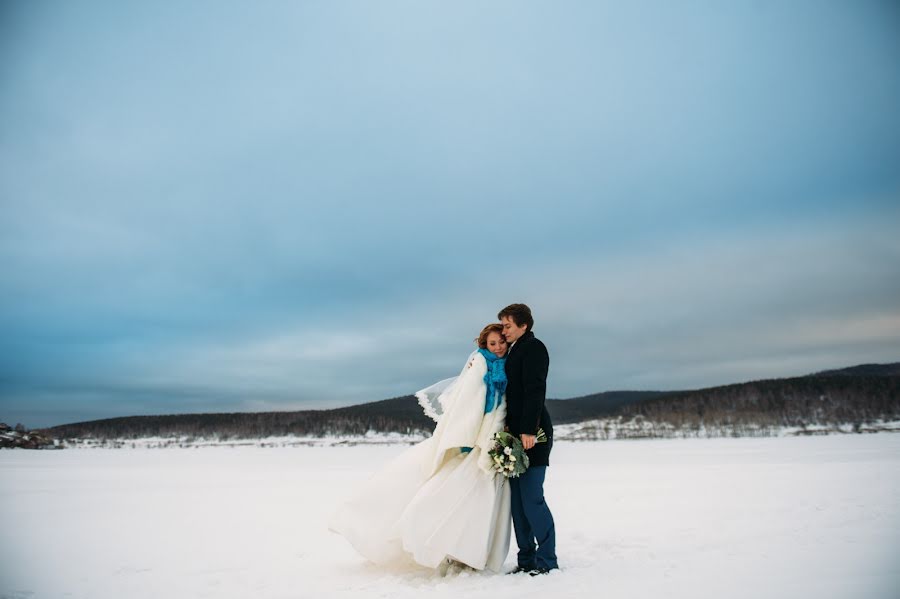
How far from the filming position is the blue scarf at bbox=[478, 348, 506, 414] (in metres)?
4.52

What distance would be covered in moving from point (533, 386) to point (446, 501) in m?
1.05

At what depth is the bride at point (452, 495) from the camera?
4234mm

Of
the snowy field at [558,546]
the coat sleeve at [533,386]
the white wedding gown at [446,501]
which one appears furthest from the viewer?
the coat sleeve at [533,386]

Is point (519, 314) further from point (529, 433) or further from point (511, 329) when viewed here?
point (529, 433)

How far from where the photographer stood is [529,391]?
440 cm

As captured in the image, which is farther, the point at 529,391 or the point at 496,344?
the point at 496,344

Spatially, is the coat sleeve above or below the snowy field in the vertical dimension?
above

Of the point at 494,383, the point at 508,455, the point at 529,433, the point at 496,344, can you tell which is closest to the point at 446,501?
the point at 508,455

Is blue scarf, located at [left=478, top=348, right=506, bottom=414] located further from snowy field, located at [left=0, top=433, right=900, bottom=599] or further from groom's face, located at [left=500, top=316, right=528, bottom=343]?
snowy field, located at [left=0, top=433, right=900, bottom=599]

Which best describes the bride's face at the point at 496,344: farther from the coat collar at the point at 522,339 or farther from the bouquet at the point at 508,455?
the bouquet at the point at 508,455

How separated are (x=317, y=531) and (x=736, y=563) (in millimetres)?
4359

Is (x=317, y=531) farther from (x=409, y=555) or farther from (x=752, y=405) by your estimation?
(x=752, y=405)

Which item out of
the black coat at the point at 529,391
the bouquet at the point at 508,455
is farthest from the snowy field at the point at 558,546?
the black coat at the point at 529,391

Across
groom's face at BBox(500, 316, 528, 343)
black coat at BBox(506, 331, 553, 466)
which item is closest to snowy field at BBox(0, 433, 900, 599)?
black coat at BBox(506, 331, 553, 466)
